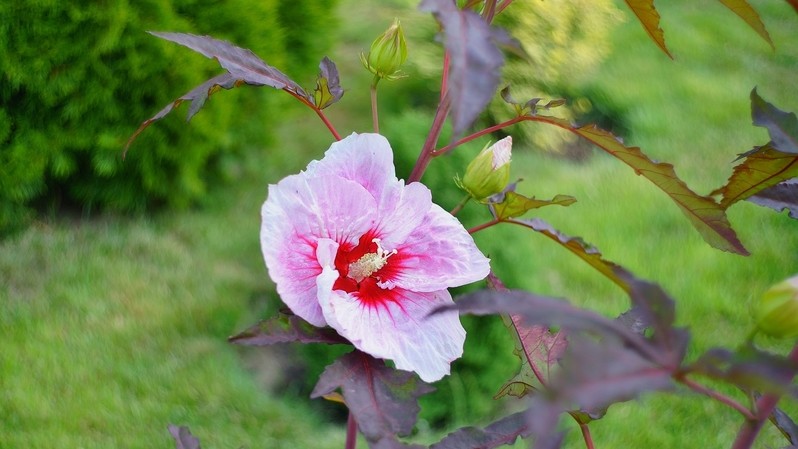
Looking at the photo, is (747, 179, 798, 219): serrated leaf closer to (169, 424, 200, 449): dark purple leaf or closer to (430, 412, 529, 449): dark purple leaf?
(430, 412, 529, 449): dark purple leaf

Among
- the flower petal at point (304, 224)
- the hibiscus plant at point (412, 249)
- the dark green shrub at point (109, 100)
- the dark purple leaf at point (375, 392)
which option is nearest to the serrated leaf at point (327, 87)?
the hibiscus plant at point (412, 249)

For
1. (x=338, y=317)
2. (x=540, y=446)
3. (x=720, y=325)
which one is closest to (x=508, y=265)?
(x=720, y=325)

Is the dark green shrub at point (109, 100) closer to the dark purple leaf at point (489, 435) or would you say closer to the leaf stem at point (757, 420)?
the dark purple leaf at point (489, 435)

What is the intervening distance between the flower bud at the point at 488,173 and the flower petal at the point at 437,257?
0.08 m

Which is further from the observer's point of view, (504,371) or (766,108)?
(504,371)

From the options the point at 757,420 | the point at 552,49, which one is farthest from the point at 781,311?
the point at 552,49

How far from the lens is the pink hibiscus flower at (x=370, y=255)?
56 centimetres

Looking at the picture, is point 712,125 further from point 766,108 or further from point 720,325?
point 766,108

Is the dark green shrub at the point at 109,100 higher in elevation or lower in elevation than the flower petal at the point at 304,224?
lower

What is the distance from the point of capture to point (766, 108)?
559mm

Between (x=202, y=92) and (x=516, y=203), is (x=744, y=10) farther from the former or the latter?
(x=202, y=92)

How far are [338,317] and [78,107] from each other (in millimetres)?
1695

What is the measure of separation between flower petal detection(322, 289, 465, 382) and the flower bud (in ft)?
0.41

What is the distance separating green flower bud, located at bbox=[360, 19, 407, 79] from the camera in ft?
2.34
